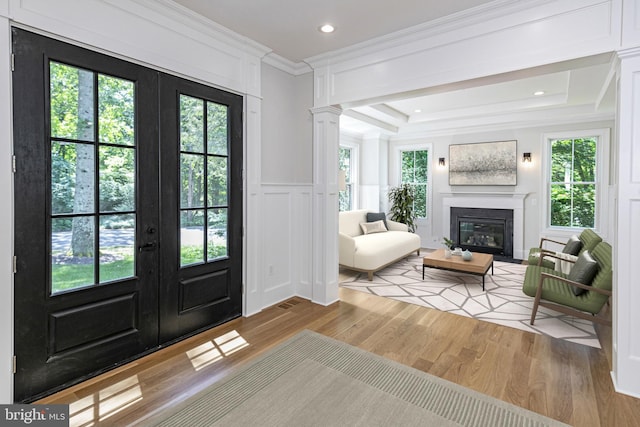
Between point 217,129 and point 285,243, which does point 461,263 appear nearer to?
point 285,243

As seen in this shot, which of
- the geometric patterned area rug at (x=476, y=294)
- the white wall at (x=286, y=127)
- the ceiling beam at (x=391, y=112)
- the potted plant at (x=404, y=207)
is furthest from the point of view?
the potted plant at (x=404, y=207)

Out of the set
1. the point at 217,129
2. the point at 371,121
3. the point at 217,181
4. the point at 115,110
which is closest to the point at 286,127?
the point at 217,129

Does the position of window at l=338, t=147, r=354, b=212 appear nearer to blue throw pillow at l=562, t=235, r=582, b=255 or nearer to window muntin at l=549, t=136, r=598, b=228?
window muntin at l=549, t=136, r=598, b=228

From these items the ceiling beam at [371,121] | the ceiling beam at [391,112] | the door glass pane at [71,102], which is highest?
the ceiling beam at [391,112]

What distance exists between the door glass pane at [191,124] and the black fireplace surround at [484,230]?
19.0 feet

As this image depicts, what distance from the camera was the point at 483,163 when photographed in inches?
265

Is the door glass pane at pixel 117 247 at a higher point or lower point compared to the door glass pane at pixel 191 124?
lower

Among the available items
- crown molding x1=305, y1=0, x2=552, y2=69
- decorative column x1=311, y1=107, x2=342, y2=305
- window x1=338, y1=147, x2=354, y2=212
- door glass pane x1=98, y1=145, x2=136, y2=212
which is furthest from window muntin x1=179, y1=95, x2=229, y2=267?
window x1=338, y1=147, x2=354, y2=212

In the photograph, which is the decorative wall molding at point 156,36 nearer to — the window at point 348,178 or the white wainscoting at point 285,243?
the white wainscoting at point 285,243

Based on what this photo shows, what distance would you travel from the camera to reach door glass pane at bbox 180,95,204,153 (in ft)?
9.46

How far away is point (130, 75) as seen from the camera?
2.51 metres

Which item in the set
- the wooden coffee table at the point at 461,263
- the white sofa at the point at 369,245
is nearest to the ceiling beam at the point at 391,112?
→ the white sofa at the point at 369,245

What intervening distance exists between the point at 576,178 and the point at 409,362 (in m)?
5.47

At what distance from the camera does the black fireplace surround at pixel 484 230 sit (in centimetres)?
654
